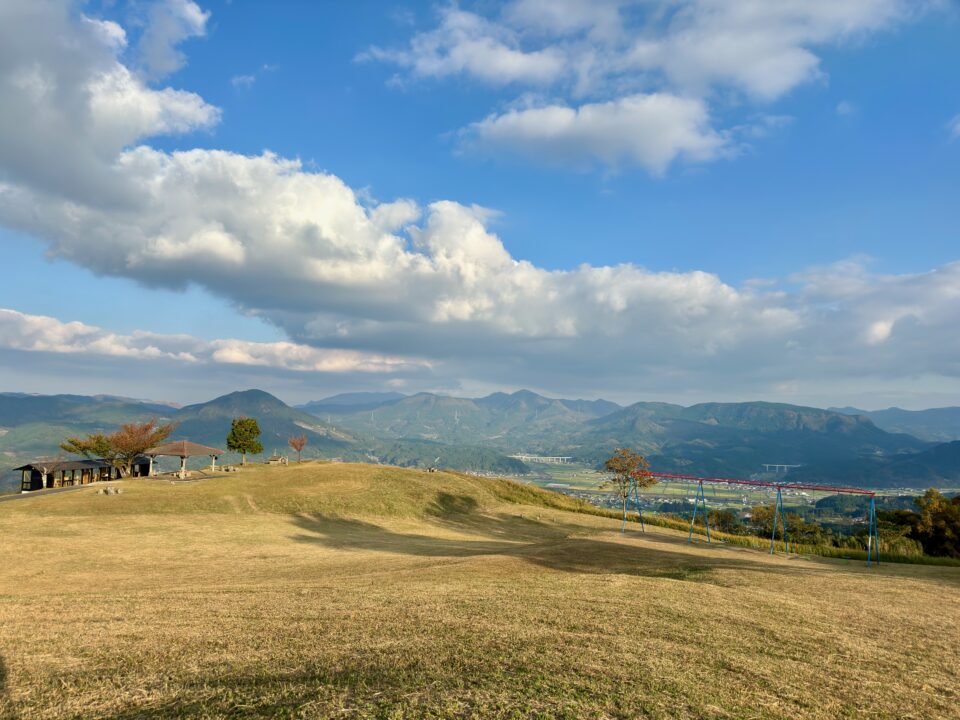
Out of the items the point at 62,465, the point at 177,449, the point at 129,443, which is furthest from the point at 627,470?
the point at 62,465

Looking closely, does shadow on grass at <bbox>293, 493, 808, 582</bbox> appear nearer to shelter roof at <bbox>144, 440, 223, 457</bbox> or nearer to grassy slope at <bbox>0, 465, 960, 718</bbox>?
grassy slope at <bbox>0, 465, 960, 718</bbox>

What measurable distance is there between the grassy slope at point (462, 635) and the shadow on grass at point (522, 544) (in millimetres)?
452

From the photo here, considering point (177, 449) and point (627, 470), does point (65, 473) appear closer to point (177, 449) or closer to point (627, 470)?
point (177, 449)

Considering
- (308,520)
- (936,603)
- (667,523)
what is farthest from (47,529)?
(667,523)

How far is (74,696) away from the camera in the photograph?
9367mm

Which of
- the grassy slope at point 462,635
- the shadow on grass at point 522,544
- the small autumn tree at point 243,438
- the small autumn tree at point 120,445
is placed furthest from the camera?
the small autumn tree at point 243,438

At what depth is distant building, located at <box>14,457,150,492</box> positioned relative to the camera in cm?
6650

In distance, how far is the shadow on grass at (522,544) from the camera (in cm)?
2559

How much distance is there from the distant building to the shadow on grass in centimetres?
4105

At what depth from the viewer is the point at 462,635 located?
12.9 metres

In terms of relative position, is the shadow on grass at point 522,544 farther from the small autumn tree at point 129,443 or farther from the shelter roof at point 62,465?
the shelter roof at point 62,465

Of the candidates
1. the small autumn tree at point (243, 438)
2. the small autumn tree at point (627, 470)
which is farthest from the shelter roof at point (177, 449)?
the small autumn tree at point (627, 470)

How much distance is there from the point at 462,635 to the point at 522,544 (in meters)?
29.5

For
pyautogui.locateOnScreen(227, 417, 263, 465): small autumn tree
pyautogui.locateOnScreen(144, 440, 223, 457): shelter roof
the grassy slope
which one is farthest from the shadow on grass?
pyautogui.locateOnScreen(227, 417, 263, 465): small autumn tree
